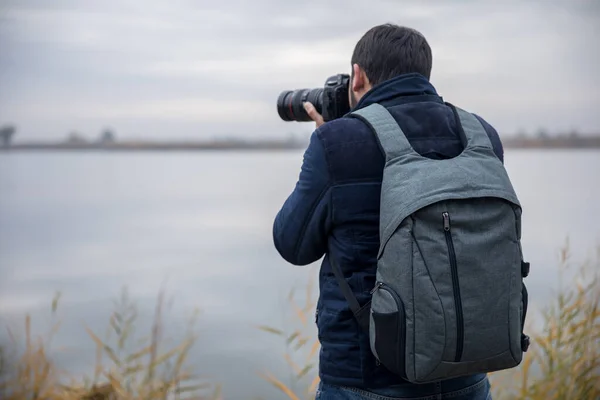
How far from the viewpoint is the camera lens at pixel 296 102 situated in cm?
180

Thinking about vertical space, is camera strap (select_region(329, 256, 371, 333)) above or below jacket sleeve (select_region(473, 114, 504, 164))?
below

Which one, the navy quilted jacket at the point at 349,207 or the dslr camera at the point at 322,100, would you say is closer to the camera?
the navy quilted jacket at the point at 349,207

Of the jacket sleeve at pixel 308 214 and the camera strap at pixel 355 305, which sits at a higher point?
the jacket sleeve at pixel 308 214

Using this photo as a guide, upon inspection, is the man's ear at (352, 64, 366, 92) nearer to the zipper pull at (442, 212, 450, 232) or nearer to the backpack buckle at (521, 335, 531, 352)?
the zipper pull at (442, 212, 450, 232)

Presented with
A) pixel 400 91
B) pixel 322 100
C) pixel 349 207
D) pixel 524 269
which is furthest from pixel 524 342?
pixel 322 100

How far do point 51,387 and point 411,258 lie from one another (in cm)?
213

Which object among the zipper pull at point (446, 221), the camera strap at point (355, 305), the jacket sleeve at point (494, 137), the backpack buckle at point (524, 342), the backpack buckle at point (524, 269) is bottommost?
the backpack buckle at point (524, 342)

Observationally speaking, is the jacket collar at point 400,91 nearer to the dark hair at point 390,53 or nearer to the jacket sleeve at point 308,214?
the dark hair at point 390,53

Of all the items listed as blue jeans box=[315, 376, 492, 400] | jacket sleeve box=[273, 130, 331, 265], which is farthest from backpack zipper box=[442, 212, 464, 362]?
jacket sleeve box=[273, 130, 331, 265]

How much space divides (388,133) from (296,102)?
1.87ft

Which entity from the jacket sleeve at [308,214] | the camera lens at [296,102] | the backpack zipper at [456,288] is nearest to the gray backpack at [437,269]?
the backpack zipper at [456,288]

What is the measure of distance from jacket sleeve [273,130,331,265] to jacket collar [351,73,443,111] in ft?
0.57

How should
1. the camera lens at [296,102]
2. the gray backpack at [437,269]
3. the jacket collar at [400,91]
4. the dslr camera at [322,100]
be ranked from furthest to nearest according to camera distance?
the camera lens at [296,102] → the dslr camera at [322,100] → the jacket collar at [400,91] → the gray backpack at [437,269]

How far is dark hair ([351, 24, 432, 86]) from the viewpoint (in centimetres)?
146
